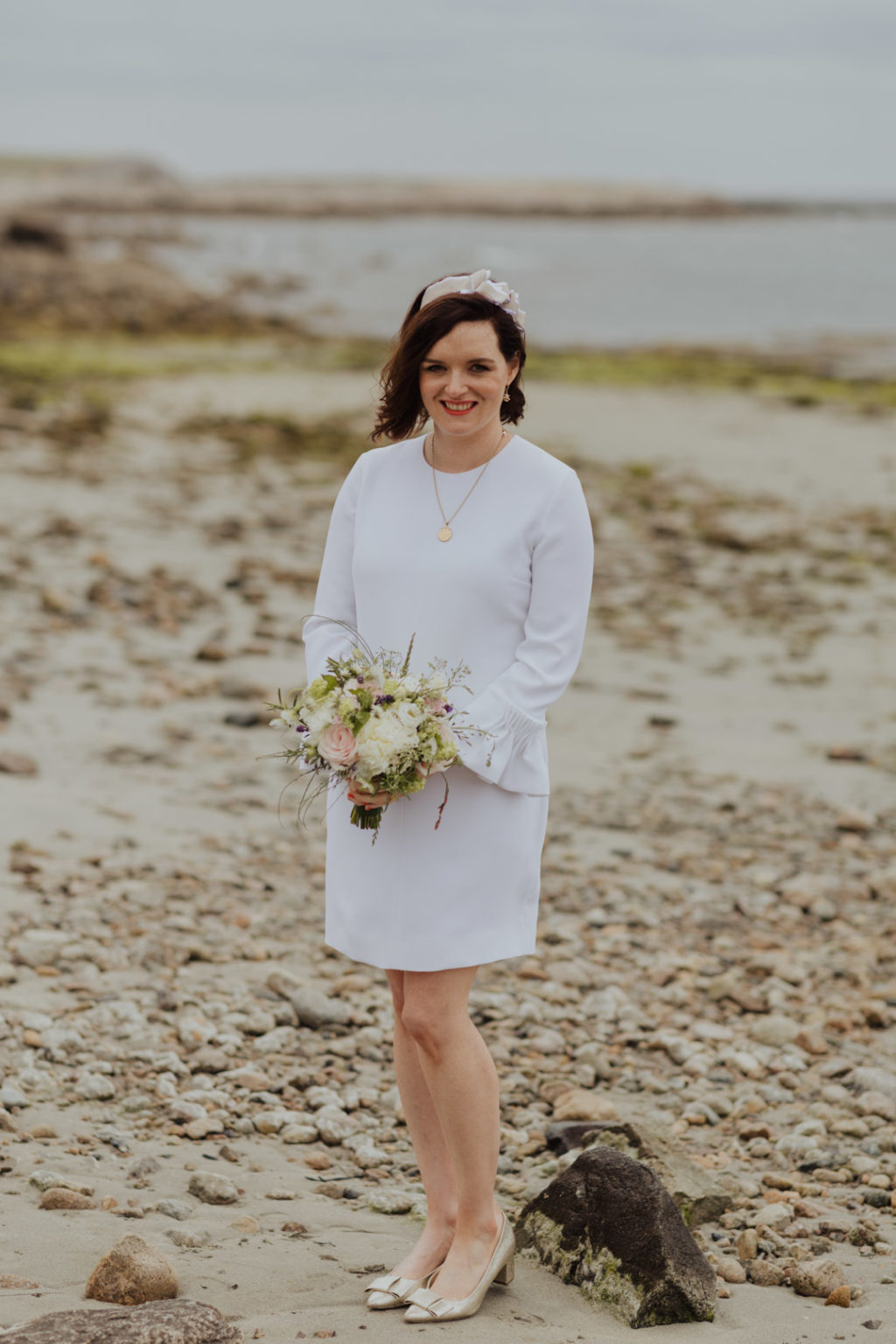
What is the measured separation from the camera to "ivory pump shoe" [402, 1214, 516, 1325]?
365 centimetres

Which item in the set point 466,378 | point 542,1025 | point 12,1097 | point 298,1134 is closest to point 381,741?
point 466,378

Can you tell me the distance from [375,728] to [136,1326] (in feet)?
4.63

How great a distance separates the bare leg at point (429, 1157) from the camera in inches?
151

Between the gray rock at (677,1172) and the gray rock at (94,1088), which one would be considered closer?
the gray rock at (677,1172)

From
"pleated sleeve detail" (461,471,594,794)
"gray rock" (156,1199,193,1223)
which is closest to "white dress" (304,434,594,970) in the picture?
"pleated sleeve detail" (461,471,594,794)

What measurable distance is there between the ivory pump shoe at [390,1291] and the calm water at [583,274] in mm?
34542

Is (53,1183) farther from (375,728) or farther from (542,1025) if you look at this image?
(542,1025)

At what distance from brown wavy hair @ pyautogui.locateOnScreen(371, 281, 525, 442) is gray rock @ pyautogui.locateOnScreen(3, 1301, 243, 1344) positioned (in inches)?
83.8

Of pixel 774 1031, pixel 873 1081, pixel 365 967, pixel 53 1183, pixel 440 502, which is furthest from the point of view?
pixel 365 967

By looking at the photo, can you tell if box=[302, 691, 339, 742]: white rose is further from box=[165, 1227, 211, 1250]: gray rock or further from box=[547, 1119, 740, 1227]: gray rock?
box=[547, 1119, 740, 1227]: gray rock

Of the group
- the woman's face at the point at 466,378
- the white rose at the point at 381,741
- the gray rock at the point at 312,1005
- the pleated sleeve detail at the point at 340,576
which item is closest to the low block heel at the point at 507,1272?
the white rose at the point at 381,741

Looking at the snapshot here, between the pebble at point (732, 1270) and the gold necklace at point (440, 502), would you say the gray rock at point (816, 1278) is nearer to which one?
the pebble at point (732, 1270)

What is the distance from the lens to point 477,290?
3625 millimetres

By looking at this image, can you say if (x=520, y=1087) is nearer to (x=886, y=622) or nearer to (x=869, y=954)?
(x=869, y=954)
